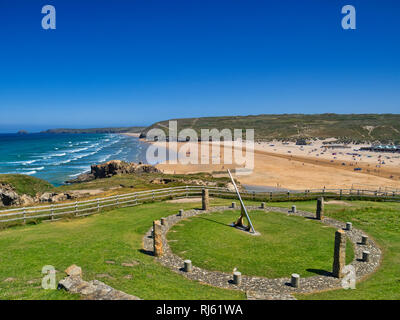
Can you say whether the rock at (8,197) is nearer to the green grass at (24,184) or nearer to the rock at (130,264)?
the green grass at (24,184)

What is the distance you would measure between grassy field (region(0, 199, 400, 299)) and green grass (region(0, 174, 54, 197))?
2028cm

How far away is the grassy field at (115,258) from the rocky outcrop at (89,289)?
10.7 inches

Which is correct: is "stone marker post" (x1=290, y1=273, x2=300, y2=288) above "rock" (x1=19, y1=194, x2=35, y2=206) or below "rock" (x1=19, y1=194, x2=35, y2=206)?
above

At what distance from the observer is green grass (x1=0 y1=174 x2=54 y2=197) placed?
3381cm

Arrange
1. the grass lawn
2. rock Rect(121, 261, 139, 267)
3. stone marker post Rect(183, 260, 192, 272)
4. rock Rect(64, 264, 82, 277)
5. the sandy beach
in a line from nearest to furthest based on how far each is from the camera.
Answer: rock Rect(64, 264, 82, 277) < the grass lawn < rock Rect(121, 261, 139, 267) < stone marker post Rect(183, 260, 192, 272) < the sandy beach

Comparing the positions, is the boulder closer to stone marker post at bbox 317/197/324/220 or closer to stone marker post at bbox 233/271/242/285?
stone marker post at bbox 233/271/242/285

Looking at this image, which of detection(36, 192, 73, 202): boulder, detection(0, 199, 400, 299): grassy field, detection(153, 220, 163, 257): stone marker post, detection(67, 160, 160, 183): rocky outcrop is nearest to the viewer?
detection(0, 199, 400, 299): grassy field

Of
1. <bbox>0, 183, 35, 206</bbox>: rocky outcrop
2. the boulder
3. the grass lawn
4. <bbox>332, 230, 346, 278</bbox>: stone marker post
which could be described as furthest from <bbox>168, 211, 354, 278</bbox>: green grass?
<bbox>0, 183, 35, 206</bbox>: rocky outcrop

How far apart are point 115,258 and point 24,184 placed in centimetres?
3090

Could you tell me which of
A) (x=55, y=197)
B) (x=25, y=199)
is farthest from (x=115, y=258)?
(x=25, y=199)

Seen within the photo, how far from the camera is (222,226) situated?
1806 centimetres

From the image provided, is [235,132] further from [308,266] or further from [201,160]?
[308,266]

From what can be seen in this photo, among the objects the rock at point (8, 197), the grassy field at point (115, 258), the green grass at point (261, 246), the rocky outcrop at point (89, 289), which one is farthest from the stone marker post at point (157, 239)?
the rock at point (8, 197)
